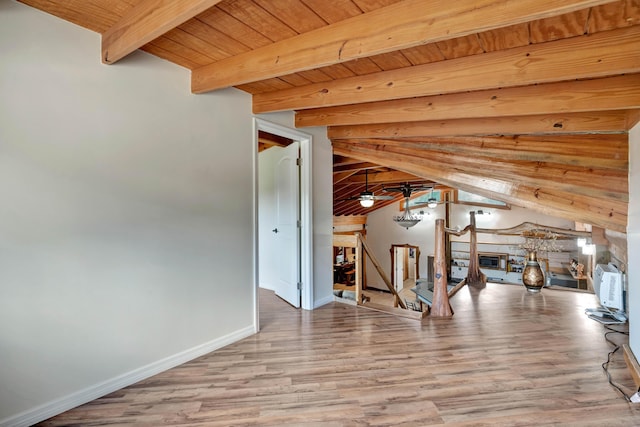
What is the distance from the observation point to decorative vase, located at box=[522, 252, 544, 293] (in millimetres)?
4261

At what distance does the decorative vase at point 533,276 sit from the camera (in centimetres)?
426

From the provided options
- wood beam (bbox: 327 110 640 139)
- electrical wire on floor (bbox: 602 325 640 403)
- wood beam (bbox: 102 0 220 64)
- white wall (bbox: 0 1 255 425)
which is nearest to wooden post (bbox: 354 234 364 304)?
wood beam (bbox: 327 110 640 139)

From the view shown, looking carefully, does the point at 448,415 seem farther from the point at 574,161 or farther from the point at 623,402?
the point at 574,161

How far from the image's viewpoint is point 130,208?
6.55ft

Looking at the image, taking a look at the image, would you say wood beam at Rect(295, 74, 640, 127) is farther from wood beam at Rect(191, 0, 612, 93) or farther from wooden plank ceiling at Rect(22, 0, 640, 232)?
wood beam at Rect(191, 0, 612, 93)

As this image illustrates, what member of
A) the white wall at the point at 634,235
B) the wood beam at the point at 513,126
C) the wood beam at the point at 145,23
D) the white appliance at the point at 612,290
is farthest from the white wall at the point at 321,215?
the white appliance at the point at 612,290

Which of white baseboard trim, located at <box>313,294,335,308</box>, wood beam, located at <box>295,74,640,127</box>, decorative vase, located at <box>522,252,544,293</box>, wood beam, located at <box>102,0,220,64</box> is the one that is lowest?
white baseboard trim, located at <box>313,294,335,308</box>

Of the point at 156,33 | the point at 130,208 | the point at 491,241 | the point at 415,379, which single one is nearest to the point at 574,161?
the point at 415,379

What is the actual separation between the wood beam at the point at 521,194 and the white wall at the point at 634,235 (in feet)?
0.71

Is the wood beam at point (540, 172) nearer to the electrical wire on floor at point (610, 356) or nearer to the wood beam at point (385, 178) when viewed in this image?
the electrical wire on floor at point (610, 356)

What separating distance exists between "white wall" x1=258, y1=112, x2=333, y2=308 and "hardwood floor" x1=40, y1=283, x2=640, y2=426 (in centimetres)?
58

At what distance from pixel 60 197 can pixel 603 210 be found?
12.9ft

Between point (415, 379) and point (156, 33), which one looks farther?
point (415, 379)

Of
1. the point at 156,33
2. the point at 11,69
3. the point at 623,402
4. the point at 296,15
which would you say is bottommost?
the point at 623,402
